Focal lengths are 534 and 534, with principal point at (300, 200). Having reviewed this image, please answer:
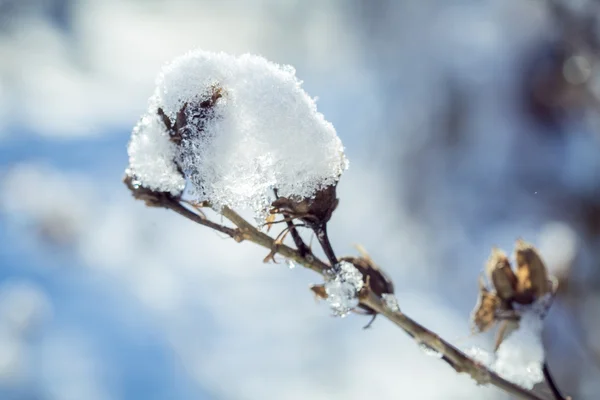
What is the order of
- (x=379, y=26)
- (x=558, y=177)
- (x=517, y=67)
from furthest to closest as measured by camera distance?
(x=379, y=26)
(x=517, y=67)
(x=558, y=177)

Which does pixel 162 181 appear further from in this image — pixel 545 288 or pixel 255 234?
pixel 545 288

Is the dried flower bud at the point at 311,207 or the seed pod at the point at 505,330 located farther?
the seed pod at the point at 505,330

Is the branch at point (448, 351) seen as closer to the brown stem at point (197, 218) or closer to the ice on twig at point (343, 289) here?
the ice on twig at point (343, 289)

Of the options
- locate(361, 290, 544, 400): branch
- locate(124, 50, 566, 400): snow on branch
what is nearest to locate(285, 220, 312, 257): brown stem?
locate(124, 50, 566, 400): snow on branch

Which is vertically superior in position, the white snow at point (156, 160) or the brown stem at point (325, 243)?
the white snow at point (156, 160)

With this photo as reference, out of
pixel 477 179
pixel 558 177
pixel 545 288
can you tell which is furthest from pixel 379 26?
pixel 545 288

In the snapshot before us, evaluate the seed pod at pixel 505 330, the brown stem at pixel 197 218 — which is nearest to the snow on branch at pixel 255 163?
the brown stem at pixel 197 218
